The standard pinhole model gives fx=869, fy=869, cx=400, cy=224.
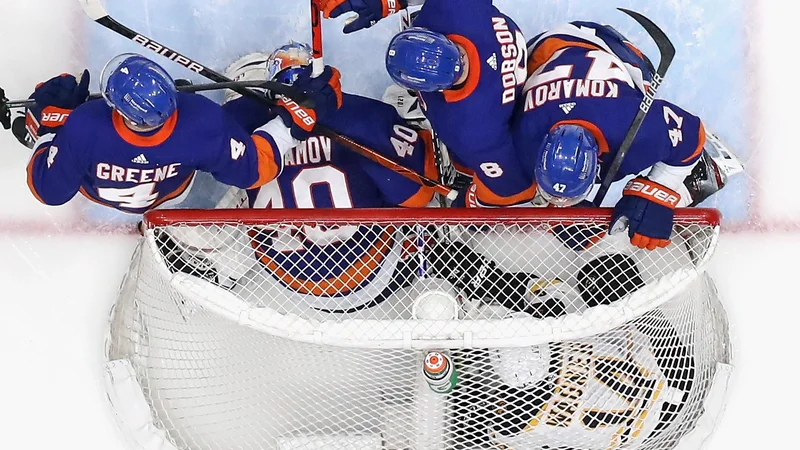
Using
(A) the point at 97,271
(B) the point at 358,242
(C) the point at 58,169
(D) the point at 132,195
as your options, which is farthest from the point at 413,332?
(A) the point at 97,271

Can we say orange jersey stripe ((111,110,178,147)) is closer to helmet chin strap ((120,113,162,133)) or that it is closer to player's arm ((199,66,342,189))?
helmet chin strap ((120,113,162,133))

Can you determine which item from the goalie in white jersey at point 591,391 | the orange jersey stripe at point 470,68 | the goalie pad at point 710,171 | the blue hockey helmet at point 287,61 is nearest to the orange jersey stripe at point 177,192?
the blue hockey helmet at point 287,61

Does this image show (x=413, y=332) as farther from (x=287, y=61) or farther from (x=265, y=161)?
(x=287, y=61)

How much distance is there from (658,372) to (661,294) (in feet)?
0.93

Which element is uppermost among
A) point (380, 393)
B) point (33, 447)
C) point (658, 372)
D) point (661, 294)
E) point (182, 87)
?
point (182, 87)

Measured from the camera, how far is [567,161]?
158 centimetres

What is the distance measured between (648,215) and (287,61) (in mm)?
939

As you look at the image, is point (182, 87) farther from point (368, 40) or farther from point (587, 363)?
point (587, 363)

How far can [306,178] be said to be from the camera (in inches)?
78.9

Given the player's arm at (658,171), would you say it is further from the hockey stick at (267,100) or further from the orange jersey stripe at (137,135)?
the orange jersey stripe at (137,135)

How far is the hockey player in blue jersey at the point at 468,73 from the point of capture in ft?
5.25

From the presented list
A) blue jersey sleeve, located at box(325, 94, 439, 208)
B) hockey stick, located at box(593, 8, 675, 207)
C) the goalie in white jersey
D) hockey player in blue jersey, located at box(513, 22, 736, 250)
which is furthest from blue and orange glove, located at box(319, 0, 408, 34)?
the goalie in white jersey

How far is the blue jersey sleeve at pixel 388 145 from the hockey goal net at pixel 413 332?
153mm

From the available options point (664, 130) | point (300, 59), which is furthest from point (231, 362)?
point (664, 130)
